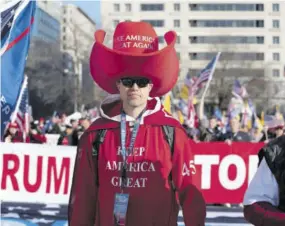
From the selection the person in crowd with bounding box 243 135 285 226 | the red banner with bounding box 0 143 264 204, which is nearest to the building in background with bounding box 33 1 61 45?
the red banner with bounding box 0 143 264 204

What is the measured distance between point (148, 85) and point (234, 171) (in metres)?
5.44

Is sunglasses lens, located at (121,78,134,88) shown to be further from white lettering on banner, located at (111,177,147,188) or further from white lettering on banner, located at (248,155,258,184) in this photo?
white lettering on banner, located at (248,155,258,184)

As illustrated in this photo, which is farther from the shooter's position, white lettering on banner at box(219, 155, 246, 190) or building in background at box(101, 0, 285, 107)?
building in background at box(101, 0, 285, 107)

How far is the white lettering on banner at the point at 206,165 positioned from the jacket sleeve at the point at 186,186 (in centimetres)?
529

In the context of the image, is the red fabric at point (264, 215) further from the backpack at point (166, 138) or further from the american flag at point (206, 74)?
the american flag at point (206, 74)

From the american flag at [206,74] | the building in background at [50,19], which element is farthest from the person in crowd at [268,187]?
the building in background at [50,19]

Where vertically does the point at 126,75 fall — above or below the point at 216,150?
above

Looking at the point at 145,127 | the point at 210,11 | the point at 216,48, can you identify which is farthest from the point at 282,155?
the point at 210,11

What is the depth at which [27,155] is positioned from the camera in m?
8.13

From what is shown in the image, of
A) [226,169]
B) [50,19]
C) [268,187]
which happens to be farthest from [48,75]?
[268,187]

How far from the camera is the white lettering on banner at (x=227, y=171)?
8.27 meters

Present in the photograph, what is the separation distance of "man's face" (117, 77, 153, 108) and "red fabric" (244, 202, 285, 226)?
34.4 inches

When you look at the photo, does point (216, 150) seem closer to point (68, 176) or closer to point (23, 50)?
point (68, 176)

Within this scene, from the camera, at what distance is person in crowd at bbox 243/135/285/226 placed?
2506 millimetres
